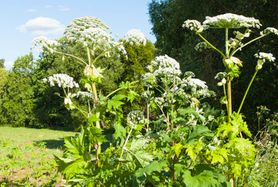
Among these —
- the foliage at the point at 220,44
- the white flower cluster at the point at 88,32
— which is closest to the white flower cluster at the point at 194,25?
the white flower cluster at the point at 88,32

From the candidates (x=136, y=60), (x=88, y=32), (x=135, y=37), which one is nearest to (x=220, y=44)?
(x=135, y=37)

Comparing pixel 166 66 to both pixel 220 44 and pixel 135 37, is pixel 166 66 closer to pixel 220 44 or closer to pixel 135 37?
pixel 135 37

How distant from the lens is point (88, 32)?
414cm

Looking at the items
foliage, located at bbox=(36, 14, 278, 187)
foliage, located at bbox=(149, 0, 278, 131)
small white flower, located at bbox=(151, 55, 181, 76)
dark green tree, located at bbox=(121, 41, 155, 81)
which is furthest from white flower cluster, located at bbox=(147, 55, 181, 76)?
dark green tree, located at bbox=(121, 41, 155, 81)

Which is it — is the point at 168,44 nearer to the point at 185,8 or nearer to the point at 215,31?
the point at 185,8

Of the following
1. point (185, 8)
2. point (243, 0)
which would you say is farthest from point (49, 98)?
point (243, 0)

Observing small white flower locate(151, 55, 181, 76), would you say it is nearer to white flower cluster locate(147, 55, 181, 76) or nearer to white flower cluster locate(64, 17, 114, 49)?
white flower cluster locate(147, 55, 181, 76)

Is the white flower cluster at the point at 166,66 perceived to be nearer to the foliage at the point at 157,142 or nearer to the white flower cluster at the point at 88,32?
the foliage at the point at 157,142

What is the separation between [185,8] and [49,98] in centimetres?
3023

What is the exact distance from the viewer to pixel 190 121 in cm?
419

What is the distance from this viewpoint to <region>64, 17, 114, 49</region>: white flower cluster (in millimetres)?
4141

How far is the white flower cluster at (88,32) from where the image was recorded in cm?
414

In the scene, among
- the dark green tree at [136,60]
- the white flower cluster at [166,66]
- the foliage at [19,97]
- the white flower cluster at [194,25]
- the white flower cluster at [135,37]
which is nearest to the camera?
the white flower cluster at [194,25]

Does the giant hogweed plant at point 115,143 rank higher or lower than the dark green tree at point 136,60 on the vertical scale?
lower
